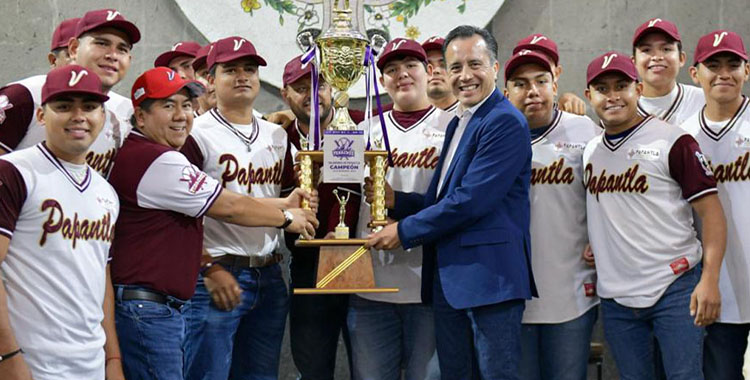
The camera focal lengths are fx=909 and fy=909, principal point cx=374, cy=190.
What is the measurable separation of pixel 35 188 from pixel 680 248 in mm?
2173

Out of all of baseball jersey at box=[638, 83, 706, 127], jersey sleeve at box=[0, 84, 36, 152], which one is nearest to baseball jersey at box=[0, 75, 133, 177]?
jersey sleeve at box=[0, 84, 36, 152]

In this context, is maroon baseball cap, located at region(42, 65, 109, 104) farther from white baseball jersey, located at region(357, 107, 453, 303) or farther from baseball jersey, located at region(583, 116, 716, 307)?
baseball jersey, located at region(583, 116, 716, 307)

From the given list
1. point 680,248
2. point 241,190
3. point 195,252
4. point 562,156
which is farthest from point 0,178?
point 680,248

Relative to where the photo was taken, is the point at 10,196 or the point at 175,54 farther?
the point at 175,54

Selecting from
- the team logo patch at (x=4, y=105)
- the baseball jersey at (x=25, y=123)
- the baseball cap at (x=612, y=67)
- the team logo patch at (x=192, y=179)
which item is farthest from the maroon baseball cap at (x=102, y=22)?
the baseball cap at (x=612, y=67)

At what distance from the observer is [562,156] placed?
3.50 meters

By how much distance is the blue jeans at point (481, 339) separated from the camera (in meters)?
3.11

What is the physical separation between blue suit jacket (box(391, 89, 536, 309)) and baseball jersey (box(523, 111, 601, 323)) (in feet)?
0.75

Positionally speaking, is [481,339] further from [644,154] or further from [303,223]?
[644,154]

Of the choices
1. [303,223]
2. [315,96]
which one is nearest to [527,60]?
[315,96]

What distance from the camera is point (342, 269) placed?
324cm

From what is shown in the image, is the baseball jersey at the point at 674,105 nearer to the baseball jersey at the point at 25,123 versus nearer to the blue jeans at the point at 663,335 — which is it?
the blue jeans at the point at 663,335

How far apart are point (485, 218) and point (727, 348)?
1.13m

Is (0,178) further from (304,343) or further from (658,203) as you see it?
(658,203)
